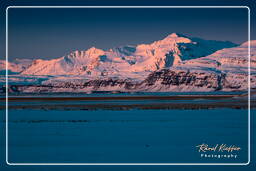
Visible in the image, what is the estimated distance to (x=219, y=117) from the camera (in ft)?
157

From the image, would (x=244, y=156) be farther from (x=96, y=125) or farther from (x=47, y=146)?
(x=96, y=125)

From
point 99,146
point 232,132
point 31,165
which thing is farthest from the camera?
point 232,132

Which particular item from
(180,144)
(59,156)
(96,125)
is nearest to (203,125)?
(96,125)

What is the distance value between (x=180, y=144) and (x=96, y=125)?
12186mm

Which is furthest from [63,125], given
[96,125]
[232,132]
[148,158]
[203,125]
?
[148,158]

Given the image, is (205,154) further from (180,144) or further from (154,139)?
(154,139)

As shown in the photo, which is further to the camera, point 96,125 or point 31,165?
point 96,125

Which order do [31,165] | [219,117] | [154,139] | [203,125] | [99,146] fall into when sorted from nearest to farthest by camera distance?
[31,165]
[99,146]
[154,139]
[203,125]
[219,117]
